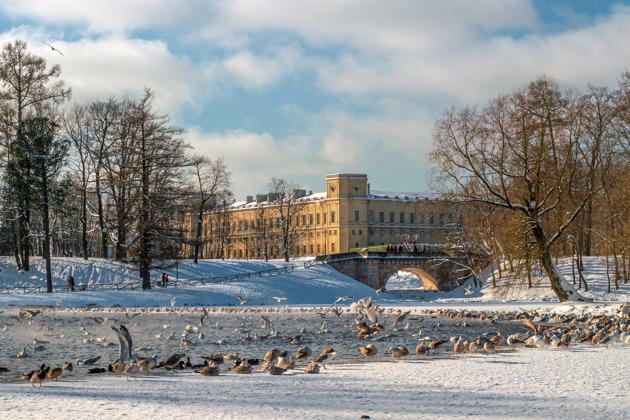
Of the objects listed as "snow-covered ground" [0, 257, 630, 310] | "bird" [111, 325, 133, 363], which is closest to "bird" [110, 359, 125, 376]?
"bird" [111, 325, 133, 363]

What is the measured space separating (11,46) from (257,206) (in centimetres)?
6768

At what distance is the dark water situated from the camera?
15.4 meters

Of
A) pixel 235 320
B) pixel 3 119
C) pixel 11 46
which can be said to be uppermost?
pixel 11 46

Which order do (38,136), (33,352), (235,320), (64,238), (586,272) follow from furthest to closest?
1. (64,238)
2. (586,272)
3. (38,136)
4. (235,320)
5. (33,352)

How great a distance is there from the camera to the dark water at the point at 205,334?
606 inches

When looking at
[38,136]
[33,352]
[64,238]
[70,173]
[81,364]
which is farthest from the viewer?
[64,238]

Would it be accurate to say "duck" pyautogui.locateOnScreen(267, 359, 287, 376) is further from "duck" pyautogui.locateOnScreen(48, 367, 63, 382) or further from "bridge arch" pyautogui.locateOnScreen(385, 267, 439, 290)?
"bridge arch" pyautogui.locateOnScreen(385, 267, 439, 290)

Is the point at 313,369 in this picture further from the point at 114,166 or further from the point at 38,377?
the point at 114,166

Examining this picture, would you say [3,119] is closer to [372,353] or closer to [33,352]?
[33,352]

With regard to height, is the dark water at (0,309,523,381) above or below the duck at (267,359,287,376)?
below

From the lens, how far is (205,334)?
20703 millimetres

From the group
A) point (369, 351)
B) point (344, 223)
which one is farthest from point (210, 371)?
point (344, 223)

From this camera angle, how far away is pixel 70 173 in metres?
45.7

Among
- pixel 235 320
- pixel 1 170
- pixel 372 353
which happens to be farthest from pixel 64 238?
pixel 372 353
